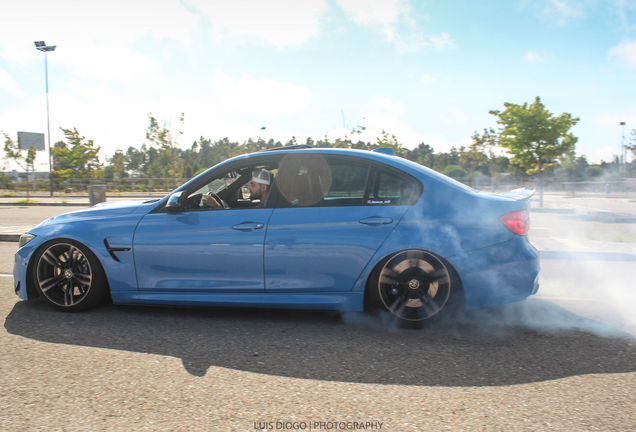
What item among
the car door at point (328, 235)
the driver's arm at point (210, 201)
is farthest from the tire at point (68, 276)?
the car door at point (328, 235)

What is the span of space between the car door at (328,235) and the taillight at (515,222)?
2.59ft

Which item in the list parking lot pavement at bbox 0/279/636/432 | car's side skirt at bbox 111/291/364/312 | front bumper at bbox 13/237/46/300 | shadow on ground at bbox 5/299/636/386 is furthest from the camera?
front bumper at bbox 13/237/46/300

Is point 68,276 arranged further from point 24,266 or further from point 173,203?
point 173,203

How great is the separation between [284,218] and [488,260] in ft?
5.47

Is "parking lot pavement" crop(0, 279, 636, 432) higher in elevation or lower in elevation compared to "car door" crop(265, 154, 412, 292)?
lower

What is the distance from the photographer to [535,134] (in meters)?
22.1

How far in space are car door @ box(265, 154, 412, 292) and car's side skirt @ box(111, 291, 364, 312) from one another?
62mm

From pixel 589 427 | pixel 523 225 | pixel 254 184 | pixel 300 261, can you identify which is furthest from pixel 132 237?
pixel 589 427

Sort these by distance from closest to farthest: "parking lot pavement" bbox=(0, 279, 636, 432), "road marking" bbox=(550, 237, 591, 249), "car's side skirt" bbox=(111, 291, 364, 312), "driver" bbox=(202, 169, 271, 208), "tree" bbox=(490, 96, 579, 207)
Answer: "parking lot pavement" bbox=(0, 279, 636, 432)
"car's side skirt" bbox=(111, 291, 364, 312)
"driver" bbox=(202, 169, 271, 208)
"road marking" bbox=(550, 237, 591, 249)
"tree" bbox=(490, 96, 579, 207)

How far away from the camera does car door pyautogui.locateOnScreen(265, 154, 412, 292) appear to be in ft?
12.3

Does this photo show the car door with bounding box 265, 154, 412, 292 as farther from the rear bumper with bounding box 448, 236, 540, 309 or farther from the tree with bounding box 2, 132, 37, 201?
the tree with bounding box 2, 132, 37, 201

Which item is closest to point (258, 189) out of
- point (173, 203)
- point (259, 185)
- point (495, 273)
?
point (259, 185)

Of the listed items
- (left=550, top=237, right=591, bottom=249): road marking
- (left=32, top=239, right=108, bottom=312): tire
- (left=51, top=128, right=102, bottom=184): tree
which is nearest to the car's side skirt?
(left=32, top=239, right=108, bottom=312): tire

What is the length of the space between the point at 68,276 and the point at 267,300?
189 centimetres
